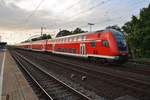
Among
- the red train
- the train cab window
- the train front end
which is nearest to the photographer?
the train front end

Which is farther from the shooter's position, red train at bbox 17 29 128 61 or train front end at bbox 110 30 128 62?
red train at bbox 17 29 128 61

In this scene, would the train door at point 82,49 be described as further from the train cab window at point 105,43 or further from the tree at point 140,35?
the tree at point 140,35

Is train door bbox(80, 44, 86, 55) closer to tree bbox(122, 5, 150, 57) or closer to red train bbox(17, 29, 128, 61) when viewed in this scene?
red train bbox(17, 29, 128, 61)

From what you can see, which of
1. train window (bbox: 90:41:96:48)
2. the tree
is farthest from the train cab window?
the tree

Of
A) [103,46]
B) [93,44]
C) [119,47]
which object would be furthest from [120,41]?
[93,44]

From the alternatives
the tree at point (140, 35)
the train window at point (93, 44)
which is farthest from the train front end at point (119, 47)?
the tree at point (140, 35)

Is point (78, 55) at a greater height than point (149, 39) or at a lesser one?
lesser

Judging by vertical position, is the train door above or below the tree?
below

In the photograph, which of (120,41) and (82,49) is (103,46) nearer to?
(120,41)

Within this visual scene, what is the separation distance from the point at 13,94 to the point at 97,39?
12.6m

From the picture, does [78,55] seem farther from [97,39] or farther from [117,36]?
[117,36]

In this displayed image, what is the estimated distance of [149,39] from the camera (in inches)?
1318

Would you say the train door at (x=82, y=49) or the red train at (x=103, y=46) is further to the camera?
the train door at (x=82, y=49)

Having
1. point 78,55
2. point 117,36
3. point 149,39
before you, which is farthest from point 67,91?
point 149,39
